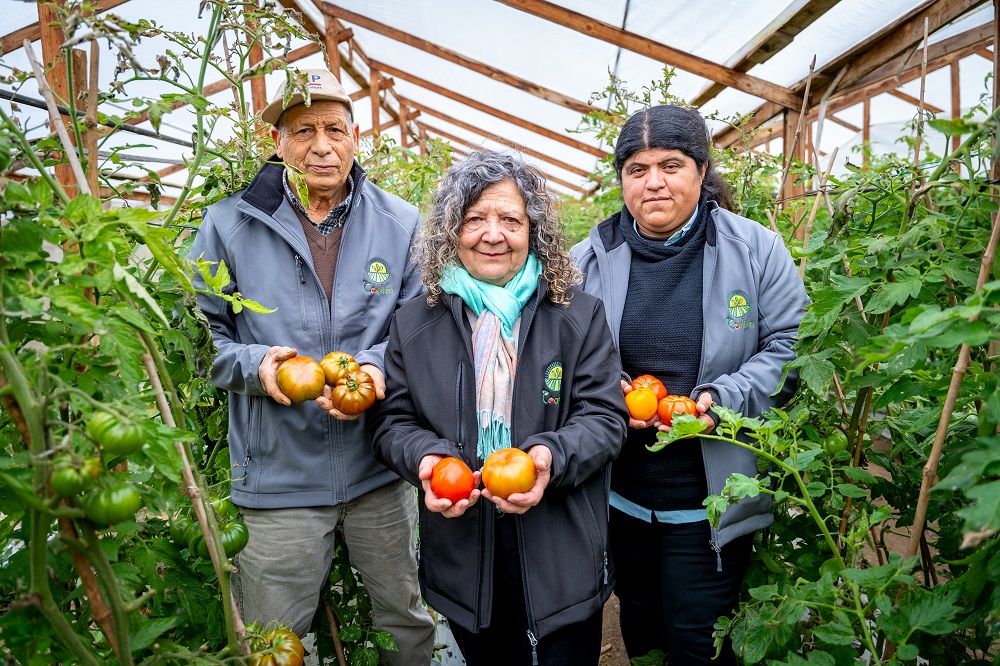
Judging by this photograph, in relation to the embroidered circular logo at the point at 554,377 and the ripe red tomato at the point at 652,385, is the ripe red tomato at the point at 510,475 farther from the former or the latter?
the ripe red tomato at the point at 652,385

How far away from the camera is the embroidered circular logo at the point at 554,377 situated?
1.81 meters

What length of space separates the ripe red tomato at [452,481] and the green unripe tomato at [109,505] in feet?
2.52

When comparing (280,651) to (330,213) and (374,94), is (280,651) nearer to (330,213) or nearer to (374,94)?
(330,213)

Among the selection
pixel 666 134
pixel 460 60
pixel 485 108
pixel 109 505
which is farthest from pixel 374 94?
pixel 109 505

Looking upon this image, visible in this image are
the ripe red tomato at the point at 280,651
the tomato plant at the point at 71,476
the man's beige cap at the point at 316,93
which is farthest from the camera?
the man's beige cap at the point at 316,93

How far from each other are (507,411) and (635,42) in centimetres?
431

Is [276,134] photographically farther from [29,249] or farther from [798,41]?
[798,41]

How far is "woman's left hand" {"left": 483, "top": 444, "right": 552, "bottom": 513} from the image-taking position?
160 centimetres

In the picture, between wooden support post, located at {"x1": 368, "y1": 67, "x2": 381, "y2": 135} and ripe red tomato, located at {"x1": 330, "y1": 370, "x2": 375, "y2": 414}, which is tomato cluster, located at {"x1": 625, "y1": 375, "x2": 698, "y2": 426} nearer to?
ripe red tomato, located at {"x1": 330, "y1": 370, "x2": 375, "y2": 414}

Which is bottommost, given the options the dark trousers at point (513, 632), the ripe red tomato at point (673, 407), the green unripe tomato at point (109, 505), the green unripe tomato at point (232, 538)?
the dark trousers at point (513, 632)

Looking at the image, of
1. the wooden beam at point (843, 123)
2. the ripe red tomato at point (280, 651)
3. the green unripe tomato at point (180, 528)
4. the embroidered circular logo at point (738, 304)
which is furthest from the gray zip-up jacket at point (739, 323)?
the wooden beam at point (843, 123)

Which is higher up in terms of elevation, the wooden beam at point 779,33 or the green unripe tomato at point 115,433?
the wooden beam at point 779,33

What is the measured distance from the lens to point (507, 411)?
181cm

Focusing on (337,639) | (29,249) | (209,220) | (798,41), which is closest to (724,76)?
(798,41)
